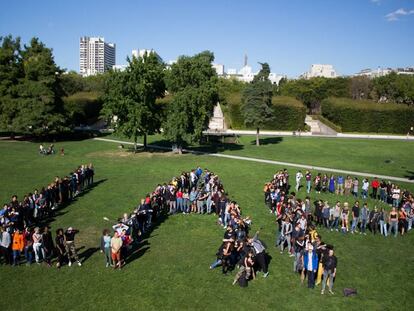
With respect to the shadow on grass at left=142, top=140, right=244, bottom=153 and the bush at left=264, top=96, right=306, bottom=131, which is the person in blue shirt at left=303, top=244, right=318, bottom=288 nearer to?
the shadow on grass at left=142, top=140, right=244, bottom=153

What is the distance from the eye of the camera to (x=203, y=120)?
3978 cm

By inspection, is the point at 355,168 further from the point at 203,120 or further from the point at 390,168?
the point at 203,120

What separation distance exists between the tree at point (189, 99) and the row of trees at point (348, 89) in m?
54.1

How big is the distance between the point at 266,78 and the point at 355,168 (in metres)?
17.4

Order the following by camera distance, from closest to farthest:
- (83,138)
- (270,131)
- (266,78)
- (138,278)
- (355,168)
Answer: (138,278), (355,168), (266,78), (83,138), (270,131)

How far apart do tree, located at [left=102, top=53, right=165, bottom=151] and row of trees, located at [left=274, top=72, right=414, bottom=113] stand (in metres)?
57.5

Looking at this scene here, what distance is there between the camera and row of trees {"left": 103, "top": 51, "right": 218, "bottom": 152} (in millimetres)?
39094

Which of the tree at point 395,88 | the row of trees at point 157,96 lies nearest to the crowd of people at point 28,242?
the row of trees at point 157,96

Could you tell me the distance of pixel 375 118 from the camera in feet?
221

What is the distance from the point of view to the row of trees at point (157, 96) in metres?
39.1

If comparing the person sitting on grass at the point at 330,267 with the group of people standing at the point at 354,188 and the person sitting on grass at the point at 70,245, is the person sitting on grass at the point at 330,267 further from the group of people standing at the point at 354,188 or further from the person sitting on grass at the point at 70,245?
the group of people standing at the point at 354,188

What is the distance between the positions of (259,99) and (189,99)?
1117cm

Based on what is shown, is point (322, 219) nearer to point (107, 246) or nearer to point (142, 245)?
point (142, 245)

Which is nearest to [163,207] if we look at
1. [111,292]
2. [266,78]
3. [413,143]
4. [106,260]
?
[106,260]
